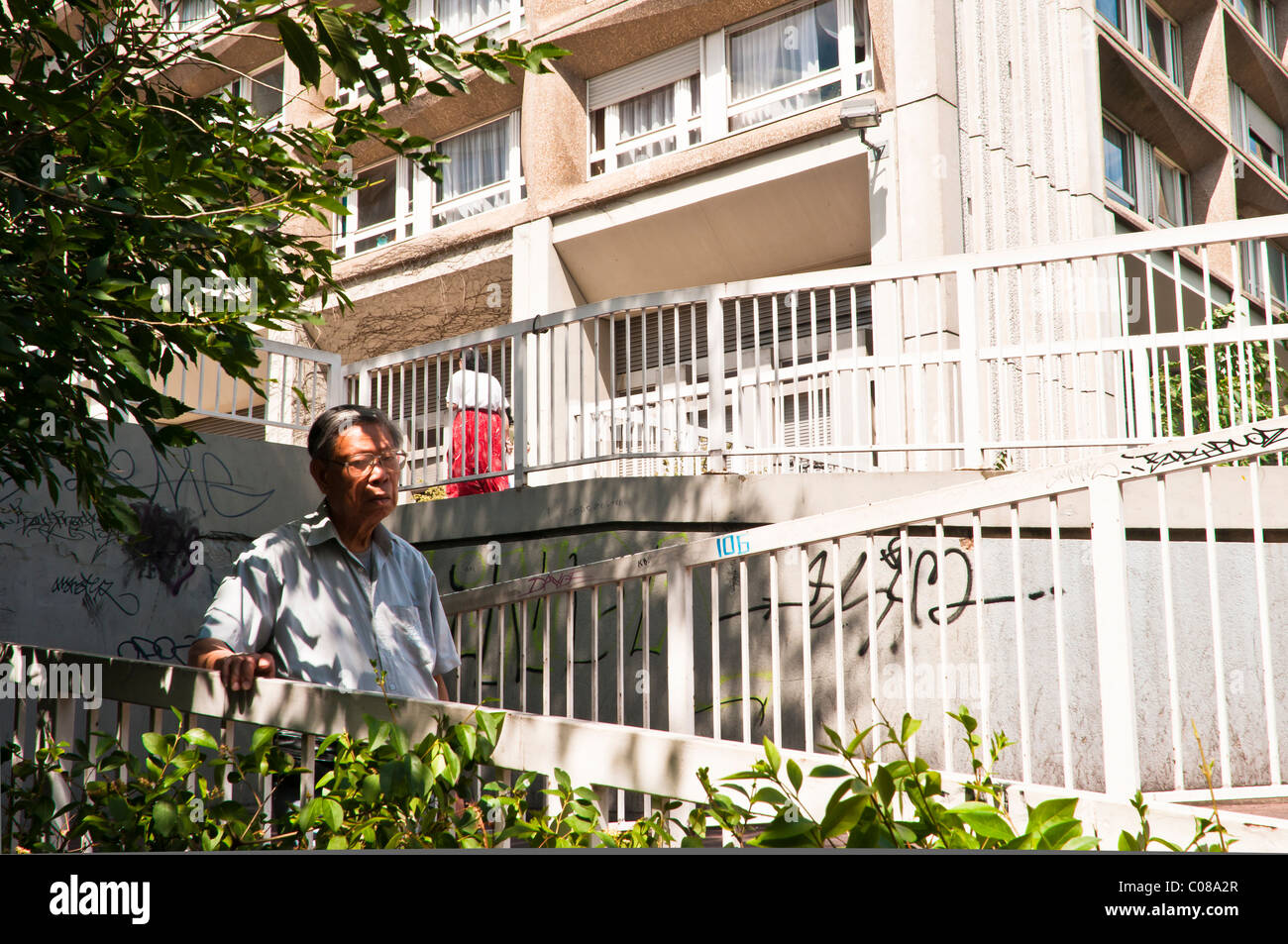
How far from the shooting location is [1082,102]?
1435 centimetres

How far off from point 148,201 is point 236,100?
4.08 ft

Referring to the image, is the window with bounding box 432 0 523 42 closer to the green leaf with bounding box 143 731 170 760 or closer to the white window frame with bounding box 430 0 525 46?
the white window frame with bounding box 430 0 525 46

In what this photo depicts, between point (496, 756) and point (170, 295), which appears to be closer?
point (496, 756)

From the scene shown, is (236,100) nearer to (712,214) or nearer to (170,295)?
(170,295)

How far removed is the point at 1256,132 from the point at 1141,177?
6.44 m

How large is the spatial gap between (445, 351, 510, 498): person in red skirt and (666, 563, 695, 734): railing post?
360 cm

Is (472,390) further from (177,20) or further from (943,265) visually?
(177,20)

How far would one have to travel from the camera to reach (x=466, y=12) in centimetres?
1795

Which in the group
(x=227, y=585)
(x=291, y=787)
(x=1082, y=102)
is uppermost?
(x=1082, y=102)

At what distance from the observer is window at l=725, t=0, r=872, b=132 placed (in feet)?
44.5

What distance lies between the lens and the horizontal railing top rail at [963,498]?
3.26 meters

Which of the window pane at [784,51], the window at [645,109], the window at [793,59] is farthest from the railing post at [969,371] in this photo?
the window at [645,109]

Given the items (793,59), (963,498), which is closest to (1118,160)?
(793,59)

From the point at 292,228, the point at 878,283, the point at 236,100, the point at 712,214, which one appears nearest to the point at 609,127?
the point at 712,214
